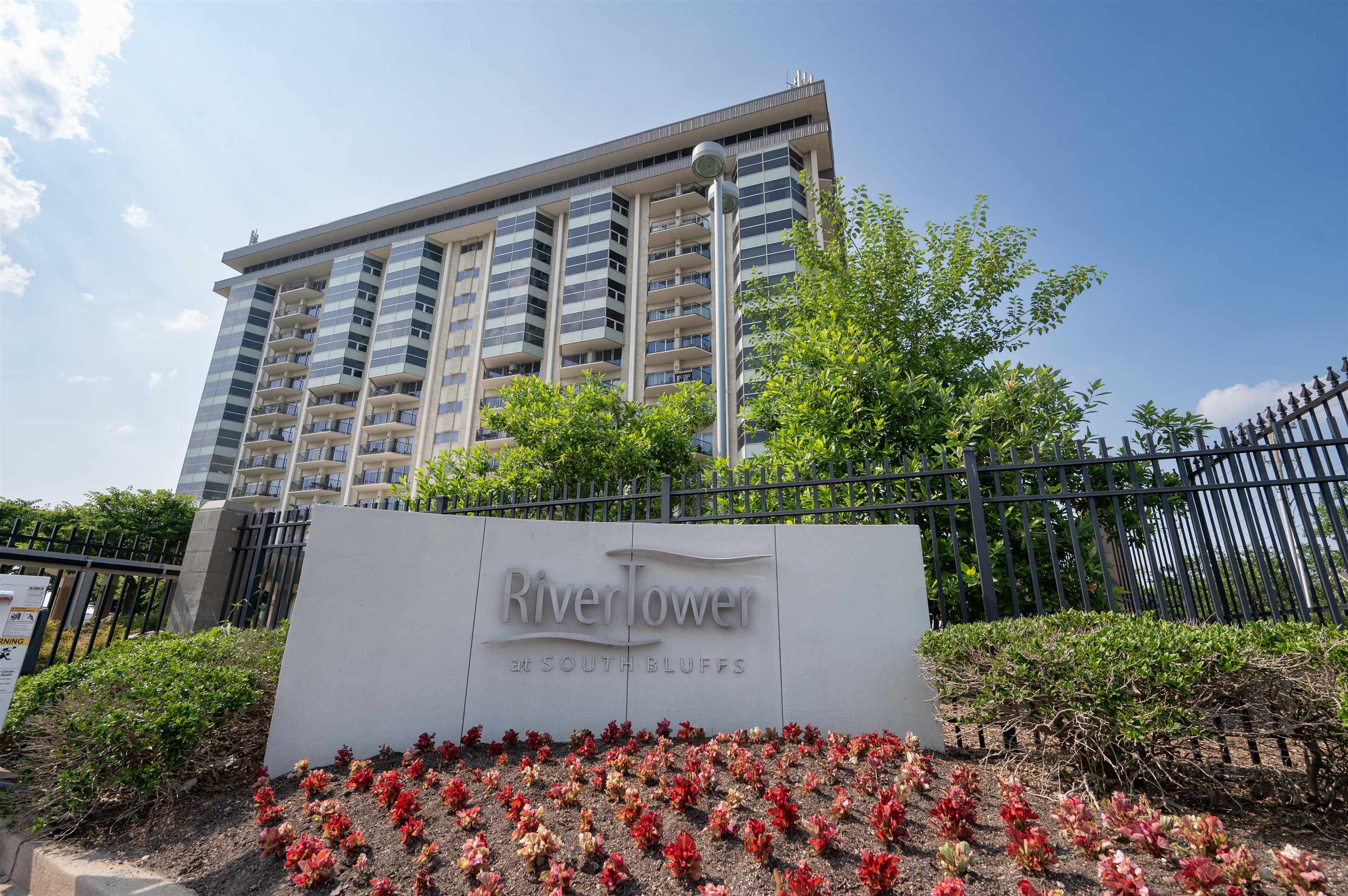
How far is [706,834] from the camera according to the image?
3.34 meters

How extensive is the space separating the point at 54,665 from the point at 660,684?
5.63m

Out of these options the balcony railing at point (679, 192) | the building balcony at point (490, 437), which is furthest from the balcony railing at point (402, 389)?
the balcony railing at point (679, 192)

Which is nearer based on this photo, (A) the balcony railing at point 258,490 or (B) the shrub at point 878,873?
(B) the shrub at point 878,873

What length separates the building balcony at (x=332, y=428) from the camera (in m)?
46.1

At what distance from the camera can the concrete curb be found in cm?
336

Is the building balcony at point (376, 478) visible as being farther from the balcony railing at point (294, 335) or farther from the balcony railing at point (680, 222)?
the balcony railing at point (680, 222)

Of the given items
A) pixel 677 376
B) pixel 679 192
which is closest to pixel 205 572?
pixel 677 376

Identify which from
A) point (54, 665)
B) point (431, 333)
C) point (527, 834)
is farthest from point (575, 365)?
point (527, 834)

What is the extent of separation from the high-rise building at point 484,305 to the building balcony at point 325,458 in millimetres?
123

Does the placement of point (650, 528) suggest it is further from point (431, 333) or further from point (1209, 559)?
point (431, 333)

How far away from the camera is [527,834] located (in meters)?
3.34

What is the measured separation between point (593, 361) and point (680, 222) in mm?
10871

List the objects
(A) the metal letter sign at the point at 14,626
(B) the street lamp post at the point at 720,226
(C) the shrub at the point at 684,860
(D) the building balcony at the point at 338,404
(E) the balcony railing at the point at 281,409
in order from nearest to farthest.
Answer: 1. (C) the shrub at the point at 684,860
2. (A) the metal letter sign at the point at 14,626
3. (B) the street lamp post at the point at 720,226
4. (D) the building balcony at the point at 338,404
5. (E) the balcony railing at the point at 281,409

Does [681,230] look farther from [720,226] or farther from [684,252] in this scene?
[720,226]
